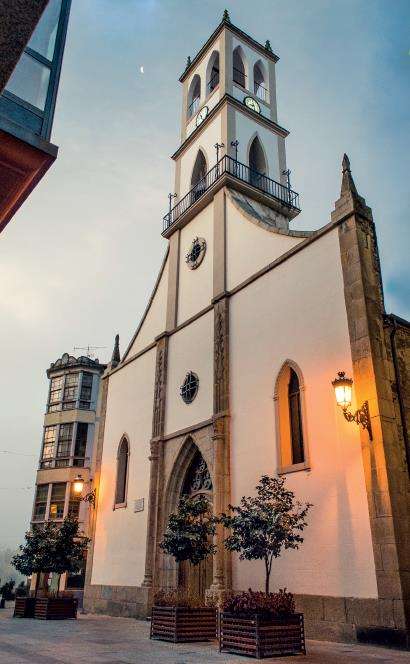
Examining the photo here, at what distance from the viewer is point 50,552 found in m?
15.7

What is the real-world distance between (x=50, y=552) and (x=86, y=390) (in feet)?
58.1

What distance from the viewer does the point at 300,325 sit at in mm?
12914

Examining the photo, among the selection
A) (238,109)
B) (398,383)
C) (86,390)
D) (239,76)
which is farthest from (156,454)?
(239,76)

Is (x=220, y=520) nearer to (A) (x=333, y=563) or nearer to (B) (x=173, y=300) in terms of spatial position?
(A) (x=333, y=563)

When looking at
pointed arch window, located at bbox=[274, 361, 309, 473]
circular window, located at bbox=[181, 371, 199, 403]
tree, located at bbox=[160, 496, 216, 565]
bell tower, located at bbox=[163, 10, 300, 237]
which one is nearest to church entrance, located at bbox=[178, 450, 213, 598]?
circular window, located at bbox=[181, 371, 199, 403]

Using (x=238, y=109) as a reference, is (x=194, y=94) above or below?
above

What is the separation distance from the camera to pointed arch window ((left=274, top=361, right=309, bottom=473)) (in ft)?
39.8

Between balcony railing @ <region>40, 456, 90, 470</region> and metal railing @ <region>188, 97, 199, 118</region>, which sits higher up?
metal railing @ <region>188, 97, 199, 118</region>

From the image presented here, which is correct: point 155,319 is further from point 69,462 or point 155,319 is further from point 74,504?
point 74,504

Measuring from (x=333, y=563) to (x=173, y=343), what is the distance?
10.0 m

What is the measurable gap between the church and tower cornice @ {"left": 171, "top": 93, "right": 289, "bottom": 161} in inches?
2.2

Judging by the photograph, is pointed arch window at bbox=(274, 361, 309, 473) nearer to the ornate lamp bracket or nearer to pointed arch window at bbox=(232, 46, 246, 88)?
the ornate lamp bracket

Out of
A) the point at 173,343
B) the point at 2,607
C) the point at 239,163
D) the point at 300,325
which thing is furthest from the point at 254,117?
the point at 2,607

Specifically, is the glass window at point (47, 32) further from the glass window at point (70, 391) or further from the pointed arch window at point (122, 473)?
the glass window at point (70, 391)
